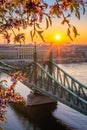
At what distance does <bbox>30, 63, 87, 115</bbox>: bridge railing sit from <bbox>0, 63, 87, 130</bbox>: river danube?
2177 millimetres

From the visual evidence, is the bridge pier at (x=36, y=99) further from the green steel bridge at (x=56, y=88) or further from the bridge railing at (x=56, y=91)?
the bridge railing at (x=56, y=91)

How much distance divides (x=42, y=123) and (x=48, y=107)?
7.65 metres

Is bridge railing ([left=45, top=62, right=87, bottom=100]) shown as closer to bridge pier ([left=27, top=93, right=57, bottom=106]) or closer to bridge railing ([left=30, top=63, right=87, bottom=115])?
bridge railing ([left=30, top=63, right=87, bottom=115])

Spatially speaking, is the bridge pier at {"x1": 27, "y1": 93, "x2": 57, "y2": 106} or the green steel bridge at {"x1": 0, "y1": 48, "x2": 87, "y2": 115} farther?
the bridge pier at {"x1": 27, "y1": 93, "x2": 57, "y2": 106}

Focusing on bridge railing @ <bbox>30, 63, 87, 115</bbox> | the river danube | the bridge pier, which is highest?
bridge railing @ <bbox>30, 63, 87, 115</bbox>

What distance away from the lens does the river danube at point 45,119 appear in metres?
41.6

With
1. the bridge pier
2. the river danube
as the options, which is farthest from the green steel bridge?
the river danube

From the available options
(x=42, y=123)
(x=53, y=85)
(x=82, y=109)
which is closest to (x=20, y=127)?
(x=42, y=123)

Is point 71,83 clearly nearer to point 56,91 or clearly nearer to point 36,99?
point 56,91

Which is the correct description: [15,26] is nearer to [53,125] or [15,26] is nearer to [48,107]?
[53,125]

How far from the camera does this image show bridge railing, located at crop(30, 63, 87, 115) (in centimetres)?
4222

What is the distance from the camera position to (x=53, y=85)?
164ft

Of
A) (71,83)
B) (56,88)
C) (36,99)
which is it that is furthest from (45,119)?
(71,83)

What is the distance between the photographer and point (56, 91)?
4866cm
